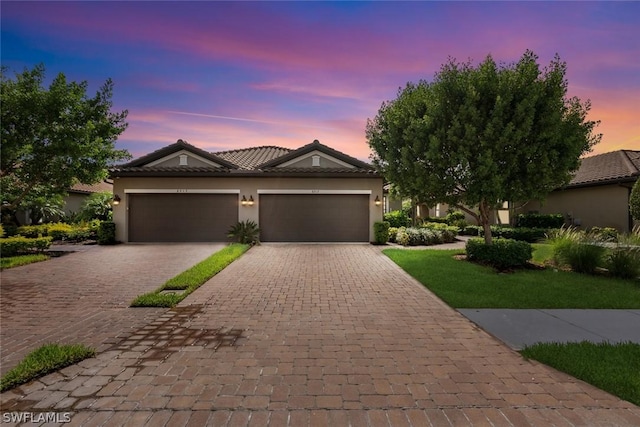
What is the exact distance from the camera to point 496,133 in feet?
29.2

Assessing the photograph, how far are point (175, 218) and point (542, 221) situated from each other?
2151 cm

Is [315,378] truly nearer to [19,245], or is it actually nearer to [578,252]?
[578,252]

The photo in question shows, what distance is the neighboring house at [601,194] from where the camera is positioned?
15.9m

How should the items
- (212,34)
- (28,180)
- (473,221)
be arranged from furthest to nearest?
(473,221) < (28,180) < (212,34)

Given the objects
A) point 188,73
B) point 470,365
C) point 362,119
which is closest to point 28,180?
point 188,73

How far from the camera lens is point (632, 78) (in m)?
10.5

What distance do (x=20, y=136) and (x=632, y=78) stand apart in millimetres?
20353

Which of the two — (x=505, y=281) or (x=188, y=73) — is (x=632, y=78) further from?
(x=188, y=73)

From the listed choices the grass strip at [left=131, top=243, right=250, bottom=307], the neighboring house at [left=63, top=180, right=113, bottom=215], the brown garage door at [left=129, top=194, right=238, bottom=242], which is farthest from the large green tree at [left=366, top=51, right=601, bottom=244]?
the neighboring house at [left=63, top=180, right=113, bottom=215]

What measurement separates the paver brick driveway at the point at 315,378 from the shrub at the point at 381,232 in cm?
1009

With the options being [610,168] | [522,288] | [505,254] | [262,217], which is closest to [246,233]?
[262,217]

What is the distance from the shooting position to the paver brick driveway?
265 cm

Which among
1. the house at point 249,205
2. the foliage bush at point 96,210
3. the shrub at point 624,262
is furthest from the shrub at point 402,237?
the foliage bush at point 96,210

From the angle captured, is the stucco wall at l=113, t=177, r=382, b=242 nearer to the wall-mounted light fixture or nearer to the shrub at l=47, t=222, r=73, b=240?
the wall-mounted light fixture
